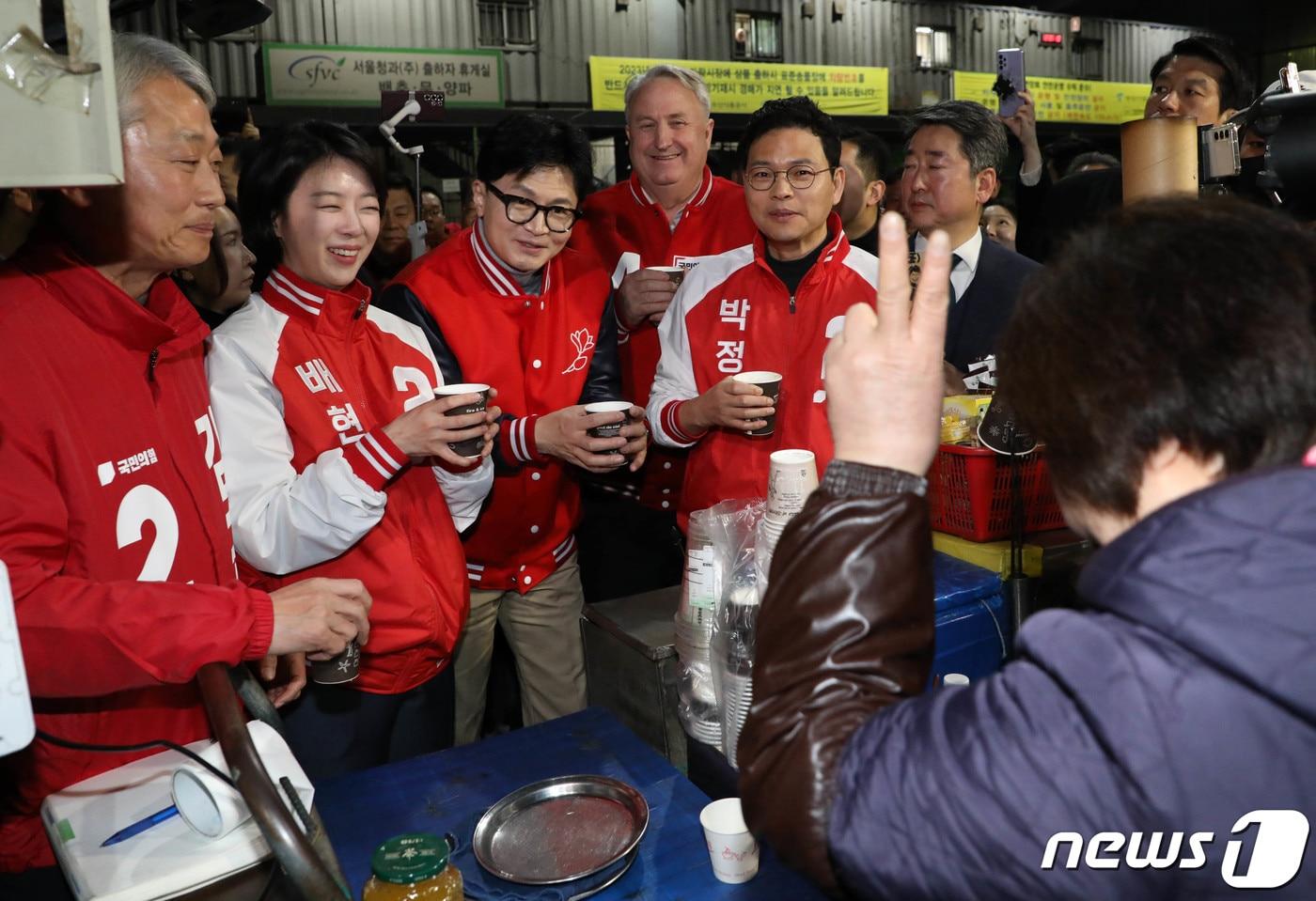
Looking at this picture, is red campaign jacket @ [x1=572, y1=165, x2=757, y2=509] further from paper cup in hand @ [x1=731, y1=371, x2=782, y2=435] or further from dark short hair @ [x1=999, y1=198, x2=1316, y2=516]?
dark short hair @ [x1=999, y1=198, x2=1316, y2=516]

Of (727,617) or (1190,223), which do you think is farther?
(727,617)

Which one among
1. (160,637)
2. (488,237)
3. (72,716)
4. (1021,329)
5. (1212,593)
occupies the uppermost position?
(488,237)

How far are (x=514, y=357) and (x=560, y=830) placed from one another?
1.44 m

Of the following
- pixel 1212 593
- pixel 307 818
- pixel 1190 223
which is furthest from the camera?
pixel 307 818

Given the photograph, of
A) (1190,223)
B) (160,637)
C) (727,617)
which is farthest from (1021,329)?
(160,637)

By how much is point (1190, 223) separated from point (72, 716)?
5.56ft

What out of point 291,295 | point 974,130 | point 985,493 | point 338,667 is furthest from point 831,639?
point 974,130

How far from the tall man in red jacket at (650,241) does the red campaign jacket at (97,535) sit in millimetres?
1686

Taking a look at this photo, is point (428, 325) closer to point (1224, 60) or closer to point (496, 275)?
point (496, 275)

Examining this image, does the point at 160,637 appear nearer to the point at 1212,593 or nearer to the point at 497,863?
the point at 497,863

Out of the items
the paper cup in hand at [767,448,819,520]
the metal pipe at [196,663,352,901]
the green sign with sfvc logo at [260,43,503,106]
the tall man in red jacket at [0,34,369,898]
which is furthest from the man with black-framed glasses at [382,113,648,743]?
the green sign with sfvc logo at [260,43,503,106]

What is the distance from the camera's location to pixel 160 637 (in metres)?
1.44

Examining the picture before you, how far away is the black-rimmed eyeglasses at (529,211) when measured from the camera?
2.65 meters

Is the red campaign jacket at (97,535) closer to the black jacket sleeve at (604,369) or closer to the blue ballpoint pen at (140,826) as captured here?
the blue ballpoint pen at (140,826)
